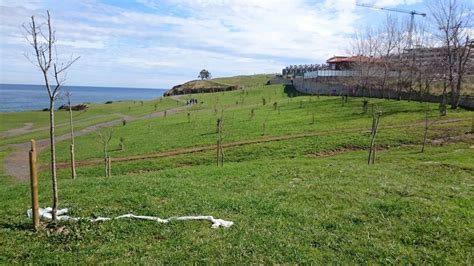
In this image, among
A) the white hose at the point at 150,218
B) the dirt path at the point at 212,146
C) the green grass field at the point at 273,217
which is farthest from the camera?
the dirt path at the point at 212,146

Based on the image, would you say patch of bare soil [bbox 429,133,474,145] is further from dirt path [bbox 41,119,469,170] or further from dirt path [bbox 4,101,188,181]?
dirt path [bbox 4,101,188,181]

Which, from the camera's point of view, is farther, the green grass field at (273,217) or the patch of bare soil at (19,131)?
the patch of bare soil at (19,131)

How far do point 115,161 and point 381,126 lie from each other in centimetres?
2311

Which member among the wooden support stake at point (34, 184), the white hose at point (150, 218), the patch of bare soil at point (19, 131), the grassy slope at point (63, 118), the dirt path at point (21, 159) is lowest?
the dirt path at point (21, 159)

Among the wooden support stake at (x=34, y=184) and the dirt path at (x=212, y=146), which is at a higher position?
the wooden support stake at (x=34, y=184)

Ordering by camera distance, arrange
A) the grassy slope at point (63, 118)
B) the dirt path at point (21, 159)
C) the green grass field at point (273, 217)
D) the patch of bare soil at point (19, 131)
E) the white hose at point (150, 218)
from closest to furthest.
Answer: the green grass field at point (273, 217) → the white hose at point (150, 218) → the dirt path at point (21, 159) → the patch of bare soil at point (19, 131) → the grassy slope at point (63, 118)

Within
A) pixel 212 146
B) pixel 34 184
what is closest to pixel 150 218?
pixel 34 184

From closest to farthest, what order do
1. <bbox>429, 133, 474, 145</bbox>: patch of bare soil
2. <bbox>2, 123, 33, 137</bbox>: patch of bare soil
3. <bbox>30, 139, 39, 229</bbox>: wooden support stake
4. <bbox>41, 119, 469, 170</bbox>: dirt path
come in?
<bbox>30, 139, 39, 229</bbox>: wooden support stake → <bbox>429, 133, 474, 145</bbox>: patch of bare soil → <bbox>41, 119, 469, 170</bbox>: dirt path → <bbox>2, 123, 33, 137</bbox>: patch of bare soil

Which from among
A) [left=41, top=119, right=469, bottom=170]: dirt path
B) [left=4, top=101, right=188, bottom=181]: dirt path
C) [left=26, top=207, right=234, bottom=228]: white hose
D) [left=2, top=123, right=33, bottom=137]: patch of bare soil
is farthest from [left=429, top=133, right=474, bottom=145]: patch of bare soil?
[left=2, top=123, right=33, bottom=137]: patch of bare soil

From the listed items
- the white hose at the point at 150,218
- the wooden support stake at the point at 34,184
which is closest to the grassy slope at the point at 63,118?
the white hose at the point at 150,218

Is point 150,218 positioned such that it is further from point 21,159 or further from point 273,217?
point 21,159

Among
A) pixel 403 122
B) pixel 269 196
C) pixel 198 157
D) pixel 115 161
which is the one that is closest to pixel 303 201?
pixel 269 196

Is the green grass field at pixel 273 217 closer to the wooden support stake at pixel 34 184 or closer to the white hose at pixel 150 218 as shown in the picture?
the white hose at pixel 150 218

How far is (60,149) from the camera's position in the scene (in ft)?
127
